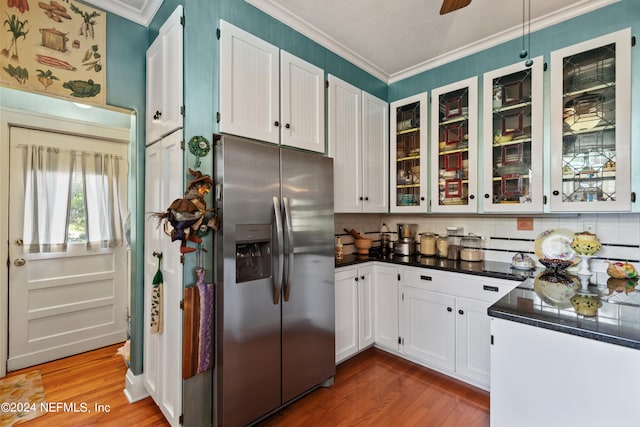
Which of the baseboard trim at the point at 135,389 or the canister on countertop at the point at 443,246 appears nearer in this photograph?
the baseboard trim at the point at 135,389

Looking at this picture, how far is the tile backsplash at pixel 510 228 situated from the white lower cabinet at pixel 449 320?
0.63 m

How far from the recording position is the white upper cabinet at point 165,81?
1.68m

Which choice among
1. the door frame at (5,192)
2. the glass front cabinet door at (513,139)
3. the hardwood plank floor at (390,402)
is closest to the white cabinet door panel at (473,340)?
the hardwood plank floor at (390,402)

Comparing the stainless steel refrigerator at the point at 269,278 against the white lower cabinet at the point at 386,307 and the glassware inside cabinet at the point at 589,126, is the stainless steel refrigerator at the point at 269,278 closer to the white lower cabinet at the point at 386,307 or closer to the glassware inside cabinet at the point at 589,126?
the white lower cabinet at the point at 386,307

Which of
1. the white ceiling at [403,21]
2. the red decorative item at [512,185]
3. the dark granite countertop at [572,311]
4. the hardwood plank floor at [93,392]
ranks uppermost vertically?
the white ceiling at [403,21]

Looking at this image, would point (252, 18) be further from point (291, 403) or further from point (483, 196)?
point (291, 403)

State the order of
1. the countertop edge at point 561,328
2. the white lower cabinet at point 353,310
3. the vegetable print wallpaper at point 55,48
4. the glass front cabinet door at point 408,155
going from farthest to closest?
the glass front cabinet door at point 408,155 < the white lower cabinet at point 353,310 < the vegetable print wallpaper at point 55,48 < the countertop edge at point 561,328

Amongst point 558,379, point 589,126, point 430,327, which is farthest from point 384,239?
A: point 558,379

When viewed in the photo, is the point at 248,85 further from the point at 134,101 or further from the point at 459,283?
the point at 459,283

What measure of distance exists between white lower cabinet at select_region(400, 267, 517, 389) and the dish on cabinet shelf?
35 centimetres

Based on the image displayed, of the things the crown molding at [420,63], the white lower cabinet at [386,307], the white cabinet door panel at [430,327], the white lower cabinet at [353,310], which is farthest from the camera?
the white lower cabinet at [386,307]

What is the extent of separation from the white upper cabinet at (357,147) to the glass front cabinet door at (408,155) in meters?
0.09

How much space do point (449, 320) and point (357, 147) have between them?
5.53ft

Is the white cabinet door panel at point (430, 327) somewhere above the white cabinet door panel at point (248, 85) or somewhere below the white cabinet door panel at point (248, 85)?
below
